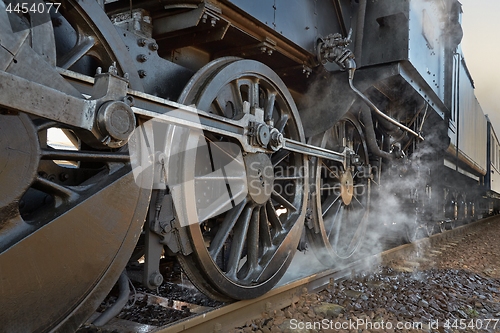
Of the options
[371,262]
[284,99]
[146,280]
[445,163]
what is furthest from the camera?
[445,163]

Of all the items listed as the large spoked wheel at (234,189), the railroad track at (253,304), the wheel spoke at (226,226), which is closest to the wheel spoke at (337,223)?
the railroad track at (253,304)

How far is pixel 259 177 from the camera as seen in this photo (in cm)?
264

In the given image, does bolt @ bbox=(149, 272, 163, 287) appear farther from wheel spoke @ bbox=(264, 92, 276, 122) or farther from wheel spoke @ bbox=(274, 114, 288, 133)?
wheel spoke @ bbox=(274, 114, 288, 133)

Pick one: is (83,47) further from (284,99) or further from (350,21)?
(350,21)

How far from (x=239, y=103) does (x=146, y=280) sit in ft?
3.99

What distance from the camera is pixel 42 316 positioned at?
1.44 m

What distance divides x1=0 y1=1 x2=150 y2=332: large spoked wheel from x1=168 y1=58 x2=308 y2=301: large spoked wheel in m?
0.41

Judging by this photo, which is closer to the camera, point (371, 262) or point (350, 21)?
point (350, 21)

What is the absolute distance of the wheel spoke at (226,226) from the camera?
2.48 metres

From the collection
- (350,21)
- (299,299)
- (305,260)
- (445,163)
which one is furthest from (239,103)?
(445,163)

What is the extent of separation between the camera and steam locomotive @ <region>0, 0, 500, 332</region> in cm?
138

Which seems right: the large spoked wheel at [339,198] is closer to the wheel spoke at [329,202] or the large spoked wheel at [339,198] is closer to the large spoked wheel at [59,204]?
the wheel spoke at [329,202]

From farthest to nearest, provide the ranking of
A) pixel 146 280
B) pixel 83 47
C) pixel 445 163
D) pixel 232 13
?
pixel 445 163
pixel 232 13
pixel 146 280
pixel 83 47

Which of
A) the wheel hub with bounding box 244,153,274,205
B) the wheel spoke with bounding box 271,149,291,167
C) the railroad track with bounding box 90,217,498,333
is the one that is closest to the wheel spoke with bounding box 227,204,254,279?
the wheel hub with bounding box 244,153,274,205
